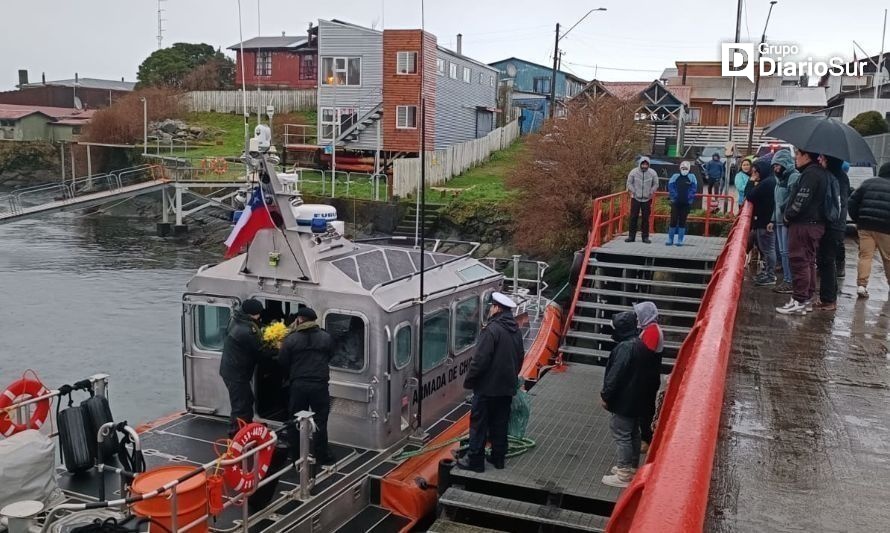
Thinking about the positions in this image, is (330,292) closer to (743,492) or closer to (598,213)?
(743,492)

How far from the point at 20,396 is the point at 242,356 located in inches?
98.1

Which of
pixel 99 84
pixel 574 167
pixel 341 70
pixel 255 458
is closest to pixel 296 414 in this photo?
pixel 255 458

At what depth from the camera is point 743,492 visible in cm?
356

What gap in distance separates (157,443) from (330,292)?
8.36ft

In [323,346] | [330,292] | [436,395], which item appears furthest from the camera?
[436,395]

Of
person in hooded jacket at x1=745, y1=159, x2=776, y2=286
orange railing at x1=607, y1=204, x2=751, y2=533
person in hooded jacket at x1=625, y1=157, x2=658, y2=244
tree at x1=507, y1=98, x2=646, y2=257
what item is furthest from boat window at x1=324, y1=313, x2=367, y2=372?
tree at x1=507, y1=98, x2=646, y2=257

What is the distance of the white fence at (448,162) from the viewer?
31.6 meters

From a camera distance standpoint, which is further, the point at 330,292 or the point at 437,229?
the point at 437,229

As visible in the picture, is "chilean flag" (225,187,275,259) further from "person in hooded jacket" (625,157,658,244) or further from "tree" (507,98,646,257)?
"tree" (507,98,646,257)

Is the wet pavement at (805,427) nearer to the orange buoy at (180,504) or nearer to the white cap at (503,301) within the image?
the white cap at (503,301)

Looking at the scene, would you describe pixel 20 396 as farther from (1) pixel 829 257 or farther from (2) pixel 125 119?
(2) pixel 125 119

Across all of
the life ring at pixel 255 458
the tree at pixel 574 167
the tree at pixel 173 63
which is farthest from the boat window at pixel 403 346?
the tree at pixel 173 63

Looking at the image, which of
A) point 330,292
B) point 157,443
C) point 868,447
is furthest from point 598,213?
point 868,447

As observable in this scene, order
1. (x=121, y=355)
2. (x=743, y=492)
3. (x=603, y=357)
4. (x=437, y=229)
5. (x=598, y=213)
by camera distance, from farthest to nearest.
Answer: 1. (x=437, y=229)
2. (x=121, y=355)
3. (x=598, y=213)
4. (x=603, y=357)
5. (x=743, y=492)
